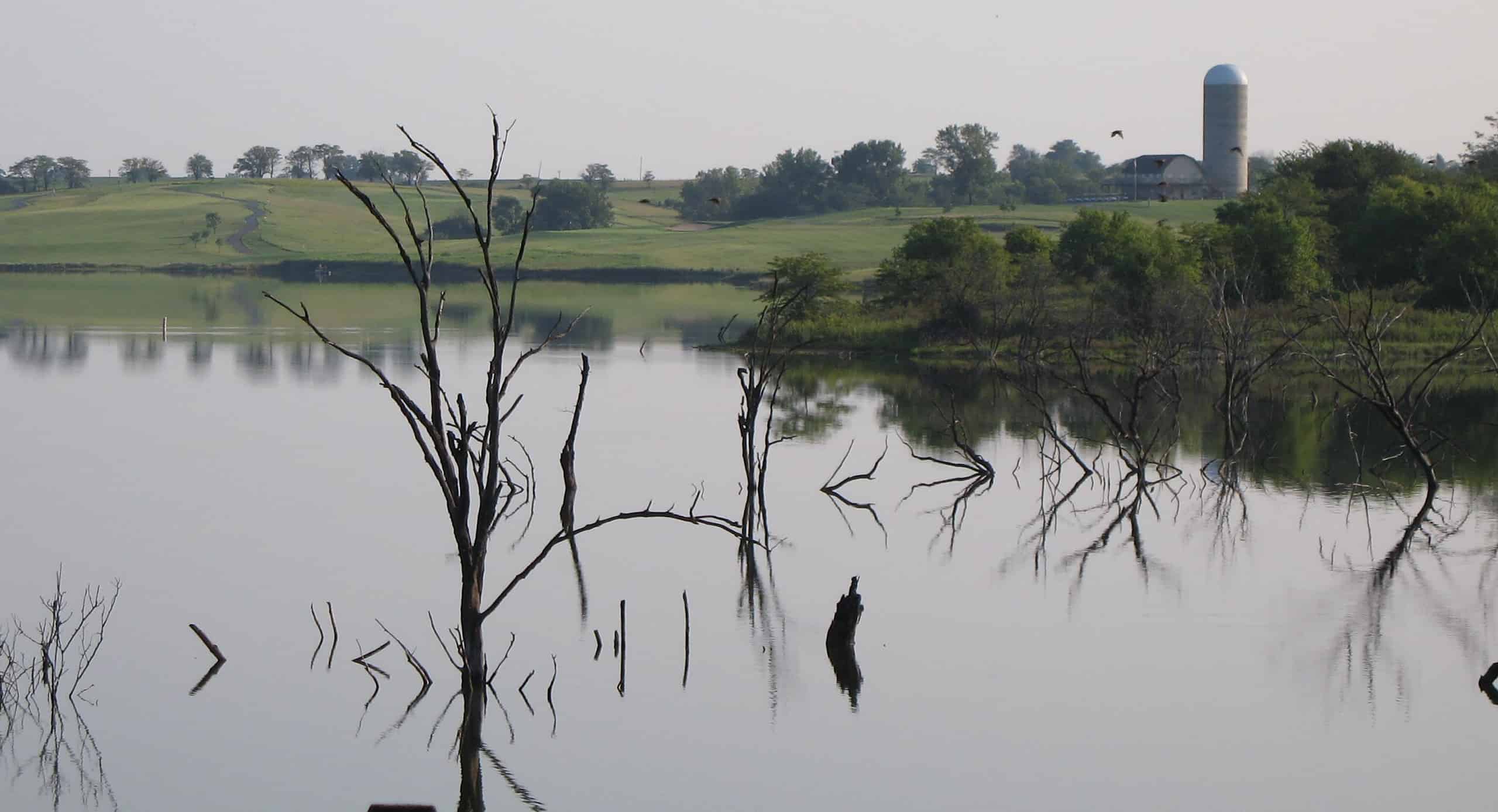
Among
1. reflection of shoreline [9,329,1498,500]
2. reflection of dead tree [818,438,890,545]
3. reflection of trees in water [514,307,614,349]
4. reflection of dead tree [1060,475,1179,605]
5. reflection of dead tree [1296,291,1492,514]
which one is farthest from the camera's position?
reflection of trees in water [514,307,614,349]

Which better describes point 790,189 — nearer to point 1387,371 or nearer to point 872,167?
point 872,167

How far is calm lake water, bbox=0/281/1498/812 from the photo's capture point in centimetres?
1582

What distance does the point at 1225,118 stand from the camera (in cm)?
14850

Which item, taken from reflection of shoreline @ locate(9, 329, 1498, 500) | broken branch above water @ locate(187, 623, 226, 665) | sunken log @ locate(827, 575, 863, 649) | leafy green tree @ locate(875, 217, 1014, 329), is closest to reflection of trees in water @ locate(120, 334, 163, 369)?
reflection of shoreline @ locate(9, 329, 1498, 500)

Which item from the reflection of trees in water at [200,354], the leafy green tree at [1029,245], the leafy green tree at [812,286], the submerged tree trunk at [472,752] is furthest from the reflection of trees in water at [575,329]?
the submerged tree trunk at [472,752]

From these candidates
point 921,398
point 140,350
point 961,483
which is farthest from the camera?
point 140,350

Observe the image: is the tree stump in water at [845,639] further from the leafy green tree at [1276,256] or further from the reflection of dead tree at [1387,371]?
the leafy green tree at [1276,256]

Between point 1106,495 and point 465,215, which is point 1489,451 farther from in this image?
point 465,215

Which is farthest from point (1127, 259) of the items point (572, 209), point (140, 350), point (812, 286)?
point (572, 209)

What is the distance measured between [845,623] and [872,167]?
550 ft

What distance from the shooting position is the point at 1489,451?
37.1m

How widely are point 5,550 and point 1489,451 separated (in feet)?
93.7

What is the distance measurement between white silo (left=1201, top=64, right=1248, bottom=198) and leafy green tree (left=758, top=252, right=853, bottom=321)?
86940 mm

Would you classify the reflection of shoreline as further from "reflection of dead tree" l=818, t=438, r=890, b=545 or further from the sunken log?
the sunken log
